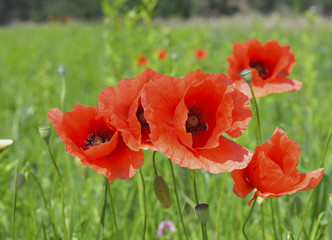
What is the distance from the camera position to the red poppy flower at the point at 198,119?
0.51 metres

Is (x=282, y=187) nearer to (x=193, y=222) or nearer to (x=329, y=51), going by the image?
(x=193, y=222)

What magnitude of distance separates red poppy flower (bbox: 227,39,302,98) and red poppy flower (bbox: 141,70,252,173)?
0.78 ft

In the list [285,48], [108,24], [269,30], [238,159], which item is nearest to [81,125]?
[238,159]

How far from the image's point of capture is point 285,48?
0.91 metres

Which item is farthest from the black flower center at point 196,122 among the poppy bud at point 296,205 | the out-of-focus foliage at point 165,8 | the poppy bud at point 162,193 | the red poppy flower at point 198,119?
the out-of-focus foliage at point 165,8

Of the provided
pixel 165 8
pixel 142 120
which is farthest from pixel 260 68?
pixel 165 8

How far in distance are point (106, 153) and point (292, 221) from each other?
567 millimetres

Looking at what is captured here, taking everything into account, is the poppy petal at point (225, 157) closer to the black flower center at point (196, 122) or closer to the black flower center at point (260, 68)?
the black flower center at point (196, 122)

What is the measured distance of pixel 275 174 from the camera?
52 cm

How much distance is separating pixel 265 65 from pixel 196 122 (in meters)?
0.45

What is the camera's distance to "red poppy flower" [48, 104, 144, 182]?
567 millimetres

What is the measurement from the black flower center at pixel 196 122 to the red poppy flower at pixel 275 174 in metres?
0.10

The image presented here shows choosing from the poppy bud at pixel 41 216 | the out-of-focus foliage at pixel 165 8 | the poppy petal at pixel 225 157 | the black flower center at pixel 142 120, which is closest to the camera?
the poppy petal at pixel 225 157

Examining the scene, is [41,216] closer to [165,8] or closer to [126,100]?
[126,100]
